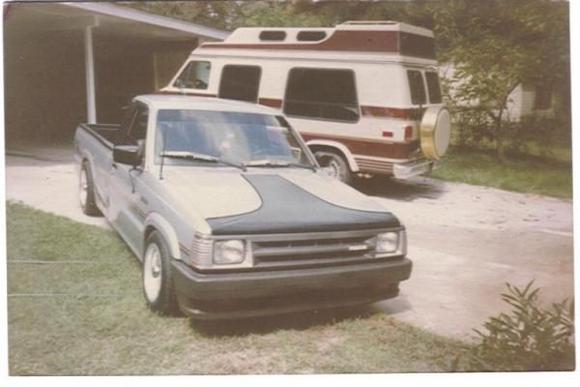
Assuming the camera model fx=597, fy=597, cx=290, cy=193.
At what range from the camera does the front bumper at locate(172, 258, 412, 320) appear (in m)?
2.53

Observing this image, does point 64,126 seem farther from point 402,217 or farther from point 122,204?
point 402,217

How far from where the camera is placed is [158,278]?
2805 millimetres

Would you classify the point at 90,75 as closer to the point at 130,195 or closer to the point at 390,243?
the point at 130,195

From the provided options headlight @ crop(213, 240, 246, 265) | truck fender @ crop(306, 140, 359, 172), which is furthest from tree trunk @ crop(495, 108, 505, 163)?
headlight @ crop(213, 240, 246, 265)

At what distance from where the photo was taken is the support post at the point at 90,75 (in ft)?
10.8

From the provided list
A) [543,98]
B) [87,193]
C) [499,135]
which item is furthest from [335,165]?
[87,193]

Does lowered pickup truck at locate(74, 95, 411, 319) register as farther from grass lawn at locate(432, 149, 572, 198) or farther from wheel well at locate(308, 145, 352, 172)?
grass lawn at locate(432, 149, 572, 198)

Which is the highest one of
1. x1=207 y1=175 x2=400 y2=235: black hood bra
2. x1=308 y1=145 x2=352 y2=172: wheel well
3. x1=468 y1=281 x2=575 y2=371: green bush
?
x1=308 y1=145 x2=352 y2=172: wheel well

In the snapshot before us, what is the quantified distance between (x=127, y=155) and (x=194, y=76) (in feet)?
2.11

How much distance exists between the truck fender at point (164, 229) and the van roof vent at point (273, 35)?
121cm

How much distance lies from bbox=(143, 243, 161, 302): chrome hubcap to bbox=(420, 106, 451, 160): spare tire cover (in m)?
1.49

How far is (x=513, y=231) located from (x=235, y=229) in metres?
1.51

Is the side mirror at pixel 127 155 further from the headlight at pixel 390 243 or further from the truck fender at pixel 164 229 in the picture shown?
the headlight at pixel 390 243

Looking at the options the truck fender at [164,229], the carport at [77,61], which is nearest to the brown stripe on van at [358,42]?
the carport at [77,61]
